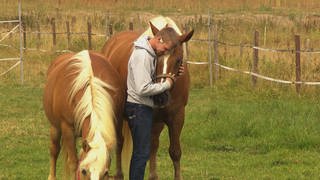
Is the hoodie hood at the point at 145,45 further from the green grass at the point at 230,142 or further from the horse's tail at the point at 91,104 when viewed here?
the green grass at the point at 230,142

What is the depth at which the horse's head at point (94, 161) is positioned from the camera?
4918 mm

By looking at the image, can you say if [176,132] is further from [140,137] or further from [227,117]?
[227,117]

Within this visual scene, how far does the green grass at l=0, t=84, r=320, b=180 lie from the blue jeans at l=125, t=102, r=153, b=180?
153 cm

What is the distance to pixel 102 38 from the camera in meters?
20.6

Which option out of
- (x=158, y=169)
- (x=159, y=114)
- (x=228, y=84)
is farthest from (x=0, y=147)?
(x=228, y=84)

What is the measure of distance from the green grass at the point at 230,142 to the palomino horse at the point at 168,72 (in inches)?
24.1

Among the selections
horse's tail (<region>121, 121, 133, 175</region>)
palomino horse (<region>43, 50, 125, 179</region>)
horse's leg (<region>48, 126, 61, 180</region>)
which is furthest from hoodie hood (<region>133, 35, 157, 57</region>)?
horse's leg (<region>48, 126, 61, 180</region>)

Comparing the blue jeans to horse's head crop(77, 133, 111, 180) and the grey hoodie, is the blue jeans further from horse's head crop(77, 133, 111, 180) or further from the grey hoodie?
horse's head crop(77, 133, 111, 180)

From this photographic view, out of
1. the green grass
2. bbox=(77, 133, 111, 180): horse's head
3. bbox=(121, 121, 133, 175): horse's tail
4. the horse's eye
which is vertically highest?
bbox=(77, 133, 111, 180): horse's head

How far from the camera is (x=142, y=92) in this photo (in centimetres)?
598

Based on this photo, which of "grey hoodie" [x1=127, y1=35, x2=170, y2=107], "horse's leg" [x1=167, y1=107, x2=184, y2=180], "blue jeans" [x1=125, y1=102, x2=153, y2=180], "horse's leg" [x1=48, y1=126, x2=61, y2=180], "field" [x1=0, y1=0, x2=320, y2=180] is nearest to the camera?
"grey hoodie" [x1=127, y1=35, x2=170, y2=107]

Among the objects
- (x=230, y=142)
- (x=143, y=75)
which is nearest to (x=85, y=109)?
(x=143, y=75)

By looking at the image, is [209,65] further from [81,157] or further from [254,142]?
[81,157]

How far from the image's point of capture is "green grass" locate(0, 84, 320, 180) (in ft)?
25.5
